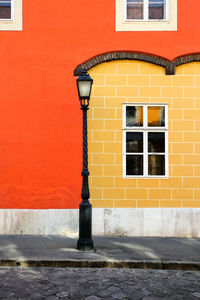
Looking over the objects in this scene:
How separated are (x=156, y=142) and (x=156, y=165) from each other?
1.86 feet

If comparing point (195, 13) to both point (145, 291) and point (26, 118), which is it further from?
point (145, 291)

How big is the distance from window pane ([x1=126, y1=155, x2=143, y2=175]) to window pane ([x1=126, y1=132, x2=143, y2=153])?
0.49 feet

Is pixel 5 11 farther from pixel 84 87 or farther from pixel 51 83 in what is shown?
pixel 84 87

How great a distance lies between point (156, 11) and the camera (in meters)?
8.22

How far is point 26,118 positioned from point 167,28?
412 cm

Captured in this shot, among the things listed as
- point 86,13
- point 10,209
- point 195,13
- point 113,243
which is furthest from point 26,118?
point 195,13

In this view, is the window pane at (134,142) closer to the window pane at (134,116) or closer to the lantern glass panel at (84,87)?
the window pane at (134,116)

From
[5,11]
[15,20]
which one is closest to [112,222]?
[15,20]

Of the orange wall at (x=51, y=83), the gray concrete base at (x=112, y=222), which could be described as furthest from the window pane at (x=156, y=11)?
the gray concrete base at (x=112, y=222)

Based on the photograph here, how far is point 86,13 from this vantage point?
8.10 metres

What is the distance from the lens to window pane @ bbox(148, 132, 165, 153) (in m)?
8.07

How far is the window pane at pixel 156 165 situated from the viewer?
803cm

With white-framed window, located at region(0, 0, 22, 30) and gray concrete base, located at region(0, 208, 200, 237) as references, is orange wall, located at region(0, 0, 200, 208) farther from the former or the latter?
gray concrete base, located at region(0, 208, 200, 237)

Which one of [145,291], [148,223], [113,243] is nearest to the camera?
[145,291]
